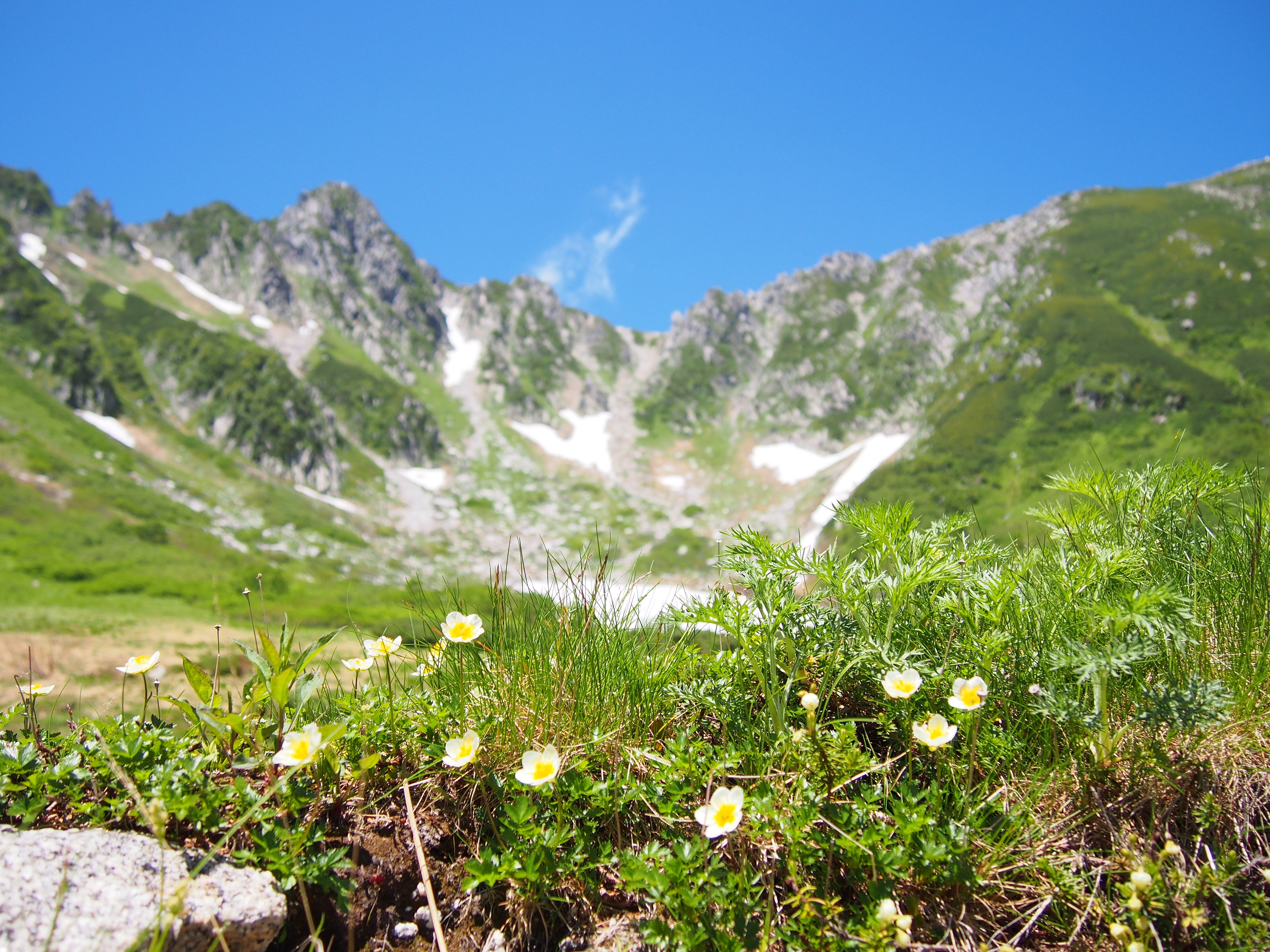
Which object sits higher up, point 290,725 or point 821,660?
point 821,660

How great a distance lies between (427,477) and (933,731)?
13747 centimetres

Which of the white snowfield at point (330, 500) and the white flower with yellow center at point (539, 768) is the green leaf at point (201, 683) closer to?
the white flower with yellow center at point (539, 768)

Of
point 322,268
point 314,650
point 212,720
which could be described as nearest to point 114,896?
point 212,720

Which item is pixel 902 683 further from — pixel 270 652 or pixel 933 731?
pixel 270 652

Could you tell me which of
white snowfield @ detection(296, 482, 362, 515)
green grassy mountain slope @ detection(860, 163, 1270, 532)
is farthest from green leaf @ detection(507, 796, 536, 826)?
white snowfield @ detection(296, 482, 362, 515)

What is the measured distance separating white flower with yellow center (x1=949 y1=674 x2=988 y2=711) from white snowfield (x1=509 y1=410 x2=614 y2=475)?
14743 centimetres

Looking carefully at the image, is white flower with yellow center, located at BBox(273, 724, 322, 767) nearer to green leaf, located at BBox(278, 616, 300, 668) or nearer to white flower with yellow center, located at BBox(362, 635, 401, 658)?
green leaf, located at BBox(278, 616, 300, 668)

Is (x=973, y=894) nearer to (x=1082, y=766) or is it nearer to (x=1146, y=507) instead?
(x=1082, y=766)

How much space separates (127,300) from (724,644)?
538ft

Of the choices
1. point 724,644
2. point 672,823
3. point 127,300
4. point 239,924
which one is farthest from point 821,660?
point 127,300

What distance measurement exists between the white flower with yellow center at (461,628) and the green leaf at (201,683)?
993 millimetres

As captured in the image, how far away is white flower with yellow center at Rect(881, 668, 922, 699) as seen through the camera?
236 cm

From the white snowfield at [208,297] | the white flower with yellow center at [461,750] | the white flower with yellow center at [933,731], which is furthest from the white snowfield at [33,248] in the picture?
the white flower with yellow center at [933,731]

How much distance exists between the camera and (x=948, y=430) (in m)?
114
